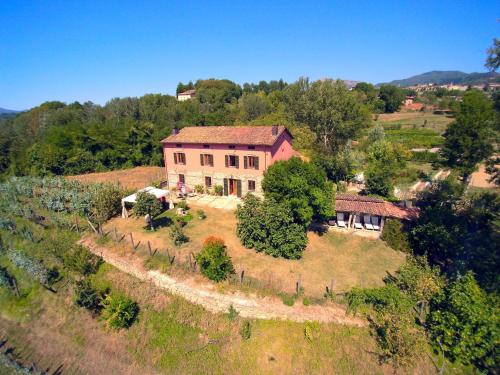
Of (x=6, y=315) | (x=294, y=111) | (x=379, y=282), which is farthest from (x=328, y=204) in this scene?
(x=294, y=111)

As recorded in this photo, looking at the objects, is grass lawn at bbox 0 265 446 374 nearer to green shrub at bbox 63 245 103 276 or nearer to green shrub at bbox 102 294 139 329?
green shrub at bbox 102 294 139 329

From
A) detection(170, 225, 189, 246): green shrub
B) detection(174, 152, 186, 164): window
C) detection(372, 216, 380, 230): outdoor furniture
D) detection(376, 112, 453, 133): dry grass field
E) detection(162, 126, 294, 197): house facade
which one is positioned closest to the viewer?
detection(170, 225, 189, 246): green shrub

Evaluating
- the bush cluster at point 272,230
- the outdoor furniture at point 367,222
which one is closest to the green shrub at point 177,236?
the bush cluster at point 272,230

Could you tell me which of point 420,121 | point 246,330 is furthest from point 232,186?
point 420,121

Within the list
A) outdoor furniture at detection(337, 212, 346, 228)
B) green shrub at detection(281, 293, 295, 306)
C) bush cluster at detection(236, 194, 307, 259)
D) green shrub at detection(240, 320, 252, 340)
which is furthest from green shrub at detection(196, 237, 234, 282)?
outdoor furniture at detection(337, 212, 346, 228)

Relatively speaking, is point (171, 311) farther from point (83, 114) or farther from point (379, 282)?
point (83, 114)

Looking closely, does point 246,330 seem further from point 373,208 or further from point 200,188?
point 200,188

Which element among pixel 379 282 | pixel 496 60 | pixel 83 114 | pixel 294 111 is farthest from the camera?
pixel 83 114
